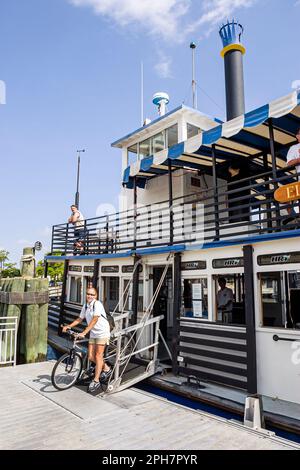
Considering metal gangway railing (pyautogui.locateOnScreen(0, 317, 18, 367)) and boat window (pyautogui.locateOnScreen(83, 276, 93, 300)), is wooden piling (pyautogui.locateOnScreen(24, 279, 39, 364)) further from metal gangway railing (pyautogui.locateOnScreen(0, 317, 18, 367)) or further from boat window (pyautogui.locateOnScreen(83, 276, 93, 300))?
boat window (pyautogui.locateOnScreen(83, 276, 93, 300))

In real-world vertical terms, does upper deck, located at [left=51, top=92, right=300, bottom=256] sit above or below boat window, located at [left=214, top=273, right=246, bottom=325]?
above

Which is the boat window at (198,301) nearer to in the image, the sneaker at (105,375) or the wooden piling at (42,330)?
the sneaker at (105,375)

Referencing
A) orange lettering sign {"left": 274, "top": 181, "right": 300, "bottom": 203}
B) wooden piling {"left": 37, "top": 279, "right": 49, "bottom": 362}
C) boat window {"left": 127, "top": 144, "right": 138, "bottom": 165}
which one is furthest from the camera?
boat window {"left": 127, "top": 144, "right": 138, "bottom": 165}

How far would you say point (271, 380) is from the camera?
6098 millimetres

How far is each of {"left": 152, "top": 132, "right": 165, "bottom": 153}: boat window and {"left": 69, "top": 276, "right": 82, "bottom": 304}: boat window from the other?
243 inches

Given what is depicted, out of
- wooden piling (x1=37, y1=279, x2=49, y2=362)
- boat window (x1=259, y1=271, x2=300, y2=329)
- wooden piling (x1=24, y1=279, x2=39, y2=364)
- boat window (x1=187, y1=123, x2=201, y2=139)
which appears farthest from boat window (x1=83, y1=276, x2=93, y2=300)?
boat window (x1=259, y1=271, x2=300, y2=329)

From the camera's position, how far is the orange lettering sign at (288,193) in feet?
19.6

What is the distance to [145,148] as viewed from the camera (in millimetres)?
13367

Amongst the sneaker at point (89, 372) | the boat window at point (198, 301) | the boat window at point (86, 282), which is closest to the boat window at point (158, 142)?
the boat window at point (86, 282)

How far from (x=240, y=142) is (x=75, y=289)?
8.95m

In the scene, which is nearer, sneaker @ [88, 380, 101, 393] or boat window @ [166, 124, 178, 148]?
sneaker @ [88, 380, 101, 393]

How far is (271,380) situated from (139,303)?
15.8 feet

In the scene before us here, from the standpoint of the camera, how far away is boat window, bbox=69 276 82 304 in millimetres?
13742
